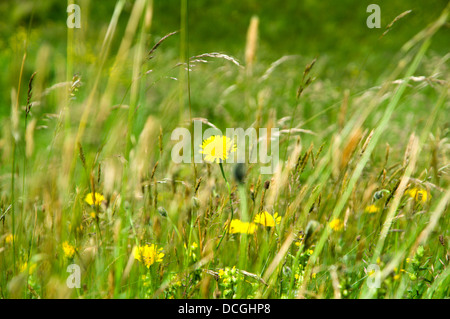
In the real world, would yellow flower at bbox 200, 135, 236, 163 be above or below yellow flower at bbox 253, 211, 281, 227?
above

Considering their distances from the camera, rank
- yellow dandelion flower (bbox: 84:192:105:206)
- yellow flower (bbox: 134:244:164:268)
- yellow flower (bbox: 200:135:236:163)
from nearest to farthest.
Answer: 1. yellow dandelion flower (bbox: 84:192:105:206)
2. yellow flower (bbox: 134:244:164:268)
3. yellow flower (bbox: 200:135:236:163)

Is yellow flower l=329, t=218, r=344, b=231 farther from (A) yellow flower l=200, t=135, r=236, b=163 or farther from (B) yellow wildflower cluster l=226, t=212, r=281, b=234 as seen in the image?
(A) yellow flower l=200, t=135, r=236, b=163

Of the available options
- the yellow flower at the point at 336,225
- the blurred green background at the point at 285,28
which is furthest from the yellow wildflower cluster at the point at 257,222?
the blurred green background at the point at 285,28

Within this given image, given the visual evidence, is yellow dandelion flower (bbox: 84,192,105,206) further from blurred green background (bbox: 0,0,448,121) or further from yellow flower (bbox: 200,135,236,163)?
blurred green background (bbox: 0,0,448,121)

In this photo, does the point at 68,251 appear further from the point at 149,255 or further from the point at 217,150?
the point at 217,150

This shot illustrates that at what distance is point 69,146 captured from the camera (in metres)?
1.02

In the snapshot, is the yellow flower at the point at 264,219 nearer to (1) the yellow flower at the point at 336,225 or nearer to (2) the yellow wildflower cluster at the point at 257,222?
(2) the yellow wildflower cluster at the point at 257,222

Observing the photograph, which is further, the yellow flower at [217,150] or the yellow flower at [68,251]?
the yellow flower at [217,150]

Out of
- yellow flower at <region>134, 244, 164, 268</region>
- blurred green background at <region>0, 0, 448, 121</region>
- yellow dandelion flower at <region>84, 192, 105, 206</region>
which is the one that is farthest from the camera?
blurred green background at <region>0, 0, 448, 121</region>

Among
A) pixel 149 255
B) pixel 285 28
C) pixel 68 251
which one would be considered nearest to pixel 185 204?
pixel 149 255

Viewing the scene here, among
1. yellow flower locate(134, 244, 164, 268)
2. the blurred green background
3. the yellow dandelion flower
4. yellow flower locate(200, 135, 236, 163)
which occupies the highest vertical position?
the blurred green background

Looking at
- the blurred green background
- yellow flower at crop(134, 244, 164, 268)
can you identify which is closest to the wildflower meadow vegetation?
yellow flower at crop(134, 244, 164, 268)

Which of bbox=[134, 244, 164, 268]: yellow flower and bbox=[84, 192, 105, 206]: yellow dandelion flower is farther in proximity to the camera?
bbox=[134, 244, 164, 268]: yellow flower
